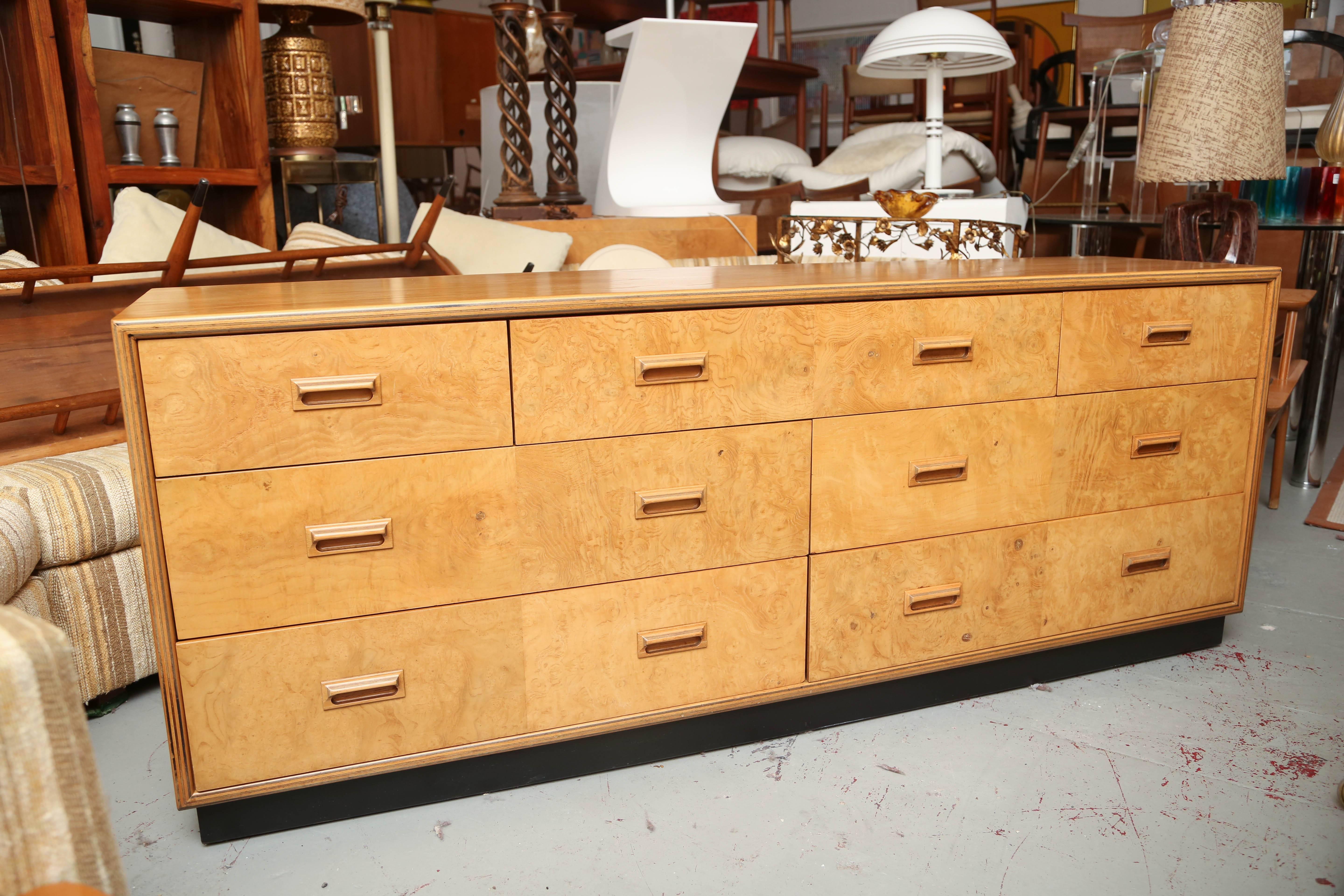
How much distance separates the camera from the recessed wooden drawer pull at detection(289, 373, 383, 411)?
4.18 ft

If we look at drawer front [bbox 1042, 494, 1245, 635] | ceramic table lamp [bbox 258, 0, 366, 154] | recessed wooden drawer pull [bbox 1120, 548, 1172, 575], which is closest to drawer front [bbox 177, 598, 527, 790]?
drawer front [bbox 1042, 494, 1245, 635]

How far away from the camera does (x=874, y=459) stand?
1.58 meters

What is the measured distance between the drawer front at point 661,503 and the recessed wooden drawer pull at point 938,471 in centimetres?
20

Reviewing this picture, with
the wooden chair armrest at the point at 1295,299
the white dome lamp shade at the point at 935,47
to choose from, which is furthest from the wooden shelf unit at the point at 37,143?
the wooden chair armrest at the point at 1295,299

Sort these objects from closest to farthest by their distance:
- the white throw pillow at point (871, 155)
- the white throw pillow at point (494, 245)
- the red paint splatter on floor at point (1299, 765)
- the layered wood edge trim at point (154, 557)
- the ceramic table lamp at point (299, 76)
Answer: the layered wood edge trim at point (154, 557), the red paint splatter on floor at point (1299, 765), the white throw pillow at point (494, 245), the ceramic table lamp at point (299, 76), the white throw pillow at point (871, 155)

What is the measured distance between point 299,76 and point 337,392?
2596mm

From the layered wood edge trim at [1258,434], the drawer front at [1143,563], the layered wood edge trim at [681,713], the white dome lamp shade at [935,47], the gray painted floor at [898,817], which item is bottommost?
the gray painted floor at [898,817]

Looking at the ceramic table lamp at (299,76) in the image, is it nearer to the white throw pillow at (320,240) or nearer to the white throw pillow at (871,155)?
the white throw pillow at (320,240)

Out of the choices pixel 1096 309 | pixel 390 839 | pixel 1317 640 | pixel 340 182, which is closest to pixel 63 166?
pixel 340 182

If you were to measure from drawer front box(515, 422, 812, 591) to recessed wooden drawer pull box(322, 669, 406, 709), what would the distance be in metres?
0.23

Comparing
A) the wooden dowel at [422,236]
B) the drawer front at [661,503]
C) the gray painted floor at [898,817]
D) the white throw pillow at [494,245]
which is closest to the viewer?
the gray painted floor at [898,817]

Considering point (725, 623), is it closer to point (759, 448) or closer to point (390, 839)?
point (759, 448)

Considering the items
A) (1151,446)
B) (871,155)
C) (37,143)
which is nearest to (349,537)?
(1151,446)

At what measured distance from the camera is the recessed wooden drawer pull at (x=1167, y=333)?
1.72m
